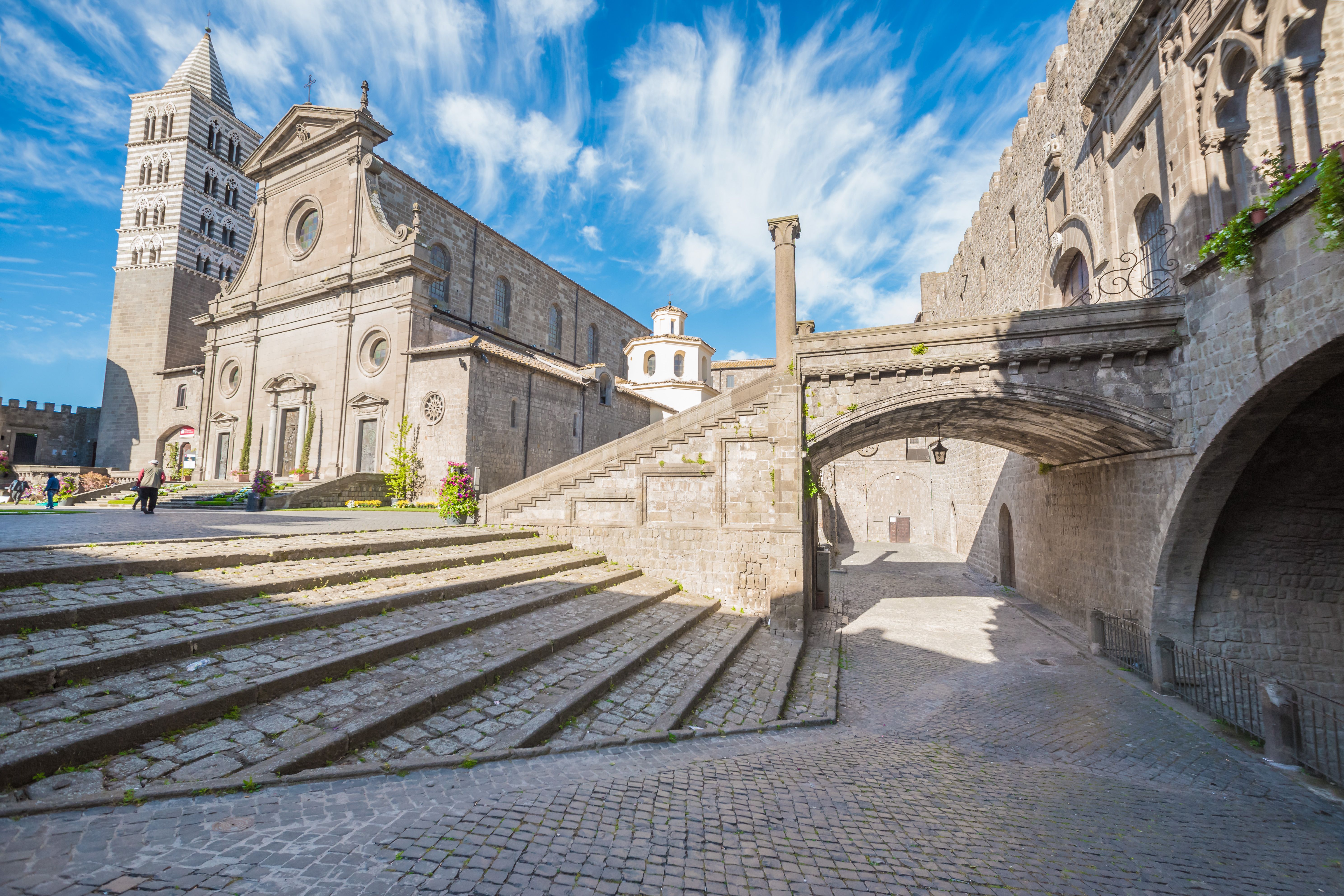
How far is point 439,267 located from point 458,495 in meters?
14.8

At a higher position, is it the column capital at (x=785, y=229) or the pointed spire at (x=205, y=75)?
the pointed spire at (x=205, y=75)

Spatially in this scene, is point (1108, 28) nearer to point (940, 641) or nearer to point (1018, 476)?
point (1018, 476)

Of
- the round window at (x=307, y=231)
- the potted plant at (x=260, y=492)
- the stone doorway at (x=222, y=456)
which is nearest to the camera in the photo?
the potted plant at (x=260, y=492)

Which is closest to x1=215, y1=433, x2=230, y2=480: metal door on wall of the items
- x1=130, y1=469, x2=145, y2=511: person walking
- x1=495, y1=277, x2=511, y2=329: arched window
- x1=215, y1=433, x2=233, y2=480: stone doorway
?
x1=215, y1=433, x2=233, y2=480: stone doorway

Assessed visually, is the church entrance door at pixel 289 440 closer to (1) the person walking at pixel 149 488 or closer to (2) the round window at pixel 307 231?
(2) the round window at pixel 307 231

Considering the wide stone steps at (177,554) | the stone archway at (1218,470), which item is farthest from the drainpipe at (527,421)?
the stone archway at (1218,470)

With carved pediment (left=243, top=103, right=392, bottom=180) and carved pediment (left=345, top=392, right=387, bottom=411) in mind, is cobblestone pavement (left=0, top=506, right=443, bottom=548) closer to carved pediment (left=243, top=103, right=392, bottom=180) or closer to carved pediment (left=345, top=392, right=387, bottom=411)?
carved pediment (left=345, top=392, right=387, bottom=411)

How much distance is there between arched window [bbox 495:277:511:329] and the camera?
91.6ft

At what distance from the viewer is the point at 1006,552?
1891cm

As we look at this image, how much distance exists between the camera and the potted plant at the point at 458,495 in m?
13.1

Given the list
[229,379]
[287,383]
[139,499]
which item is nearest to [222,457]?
[229,379]

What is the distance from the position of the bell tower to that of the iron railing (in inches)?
1583

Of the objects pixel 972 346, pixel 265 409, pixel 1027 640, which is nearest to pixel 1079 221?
pixel 972 346

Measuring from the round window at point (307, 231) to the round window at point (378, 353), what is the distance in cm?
654
